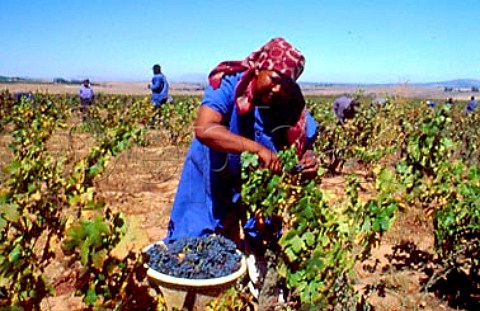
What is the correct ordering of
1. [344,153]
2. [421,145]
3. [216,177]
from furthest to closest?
[344,153], [421,145], [216,177]

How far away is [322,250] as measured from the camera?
2467 mm

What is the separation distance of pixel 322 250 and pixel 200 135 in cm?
78

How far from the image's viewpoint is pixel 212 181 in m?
2.80

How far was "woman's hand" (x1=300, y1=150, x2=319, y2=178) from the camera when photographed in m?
2.59

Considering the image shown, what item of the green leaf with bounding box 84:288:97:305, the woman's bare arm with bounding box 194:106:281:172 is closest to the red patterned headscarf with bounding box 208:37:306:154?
the woman's bare arm with bounding box 194:106:281:172

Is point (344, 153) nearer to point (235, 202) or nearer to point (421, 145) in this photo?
point (421, 145)

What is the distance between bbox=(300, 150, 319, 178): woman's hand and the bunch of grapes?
1.81 feet

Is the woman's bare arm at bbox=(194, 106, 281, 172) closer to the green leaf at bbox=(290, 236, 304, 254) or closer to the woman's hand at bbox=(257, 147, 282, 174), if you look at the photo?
the woman's hand at bbox=(257, 147, 282, 174)

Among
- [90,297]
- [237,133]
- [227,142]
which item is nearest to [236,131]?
[237,133]

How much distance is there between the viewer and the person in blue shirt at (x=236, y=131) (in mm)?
2449

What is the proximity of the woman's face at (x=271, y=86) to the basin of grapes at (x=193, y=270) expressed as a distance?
2.61ft

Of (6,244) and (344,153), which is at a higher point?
(6,244)

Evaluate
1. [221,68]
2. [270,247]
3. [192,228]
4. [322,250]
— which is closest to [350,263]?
[322,250]

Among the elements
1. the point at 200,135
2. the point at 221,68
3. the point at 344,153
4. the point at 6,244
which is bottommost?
the point at 344,153
